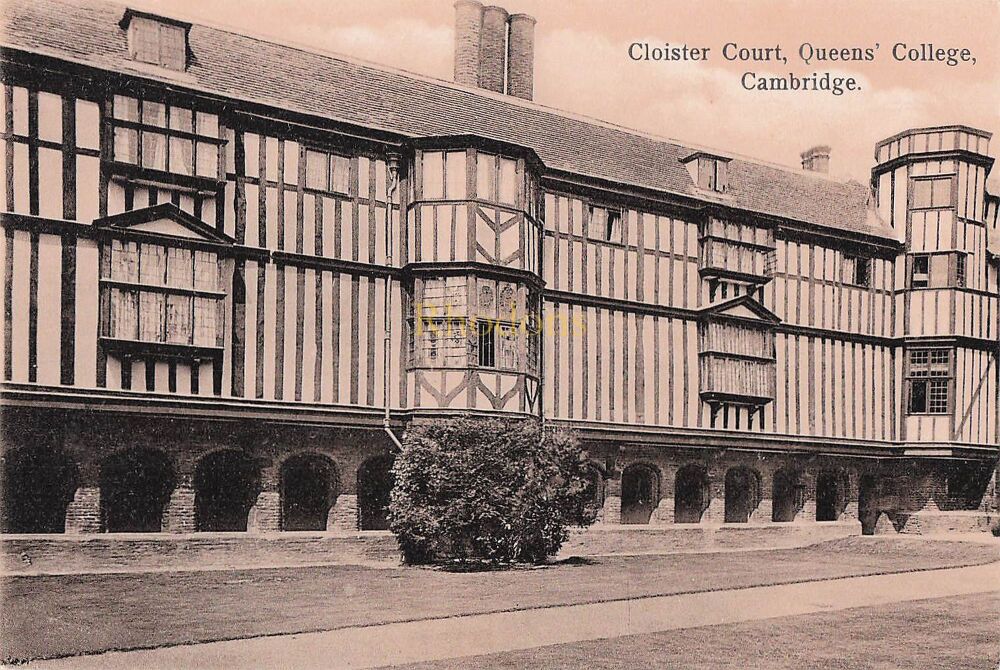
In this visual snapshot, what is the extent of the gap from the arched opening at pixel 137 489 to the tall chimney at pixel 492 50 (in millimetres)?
12209

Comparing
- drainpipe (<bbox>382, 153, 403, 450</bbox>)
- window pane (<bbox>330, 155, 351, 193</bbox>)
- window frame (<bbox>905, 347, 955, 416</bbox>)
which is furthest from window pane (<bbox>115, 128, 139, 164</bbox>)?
window frame (<bbox>905, 347, 955, 416</bbox>)

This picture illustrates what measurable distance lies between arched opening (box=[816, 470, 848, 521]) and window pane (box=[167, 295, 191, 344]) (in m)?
17.3

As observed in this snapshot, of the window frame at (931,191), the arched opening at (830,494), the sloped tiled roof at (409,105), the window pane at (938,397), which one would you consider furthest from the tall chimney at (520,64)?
the window pane at (938,397)

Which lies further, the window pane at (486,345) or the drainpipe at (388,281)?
the drainpipe at (388,281)

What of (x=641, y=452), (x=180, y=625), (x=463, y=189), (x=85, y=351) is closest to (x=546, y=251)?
(x=463, y=189)

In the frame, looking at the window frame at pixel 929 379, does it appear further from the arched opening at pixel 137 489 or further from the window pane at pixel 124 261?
the window pane at pixel 124 261

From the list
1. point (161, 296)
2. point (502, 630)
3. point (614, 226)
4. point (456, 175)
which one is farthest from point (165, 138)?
point (502, 630)

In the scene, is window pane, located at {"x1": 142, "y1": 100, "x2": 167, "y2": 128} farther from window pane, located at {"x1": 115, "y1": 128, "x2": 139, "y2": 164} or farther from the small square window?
the small square window

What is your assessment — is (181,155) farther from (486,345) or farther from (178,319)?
(486,345)

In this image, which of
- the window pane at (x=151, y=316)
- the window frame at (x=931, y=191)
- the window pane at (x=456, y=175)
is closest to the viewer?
the window pane at (x=151, y=316)

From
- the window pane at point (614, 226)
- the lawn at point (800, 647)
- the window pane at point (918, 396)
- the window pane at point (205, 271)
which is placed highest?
the window pane at point (614, 226)

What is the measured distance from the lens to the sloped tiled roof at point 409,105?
17.7 meters

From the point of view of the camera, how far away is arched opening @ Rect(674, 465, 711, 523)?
80.3 feet

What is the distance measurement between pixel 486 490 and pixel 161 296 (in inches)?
265
